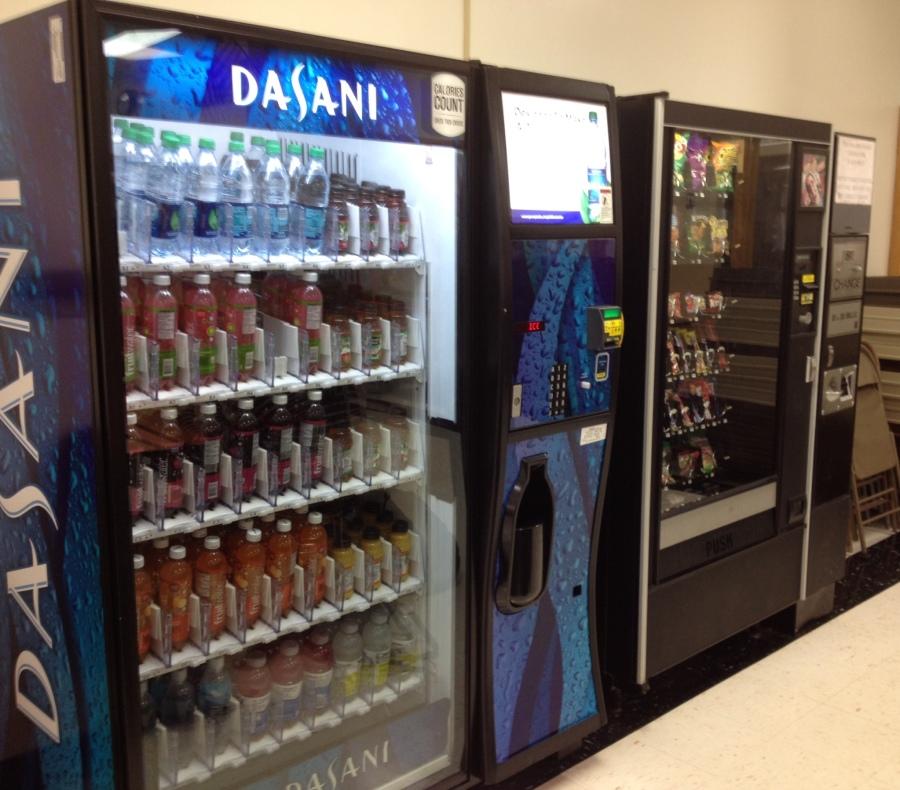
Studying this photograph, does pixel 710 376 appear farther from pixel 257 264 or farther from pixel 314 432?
pixel 257 264

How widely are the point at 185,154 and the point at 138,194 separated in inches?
6.3

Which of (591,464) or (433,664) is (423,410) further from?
(433,664)

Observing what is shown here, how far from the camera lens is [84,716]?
1991 mm

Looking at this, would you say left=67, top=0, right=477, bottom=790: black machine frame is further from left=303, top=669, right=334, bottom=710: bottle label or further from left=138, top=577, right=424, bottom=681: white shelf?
left=303, top=669, right=334, bottom=710: bottle label

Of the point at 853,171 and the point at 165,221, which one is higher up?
the point at 853,171

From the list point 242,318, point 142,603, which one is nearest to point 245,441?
point 242,318

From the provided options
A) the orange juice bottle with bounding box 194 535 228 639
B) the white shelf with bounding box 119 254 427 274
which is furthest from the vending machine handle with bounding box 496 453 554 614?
the orange juice bottle with bounding box 194 535 228 639

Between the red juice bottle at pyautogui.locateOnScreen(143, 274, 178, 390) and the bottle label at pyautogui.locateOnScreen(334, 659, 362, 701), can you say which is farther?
the bottle label at pyautogui.locateOnScreen(334, 659, 362, 701)

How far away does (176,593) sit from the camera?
218 cm

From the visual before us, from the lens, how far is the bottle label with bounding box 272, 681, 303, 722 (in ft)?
8.05

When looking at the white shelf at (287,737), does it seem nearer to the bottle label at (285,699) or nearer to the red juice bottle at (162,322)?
the bottle label at (285,699)

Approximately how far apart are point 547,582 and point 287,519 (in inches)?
30.0

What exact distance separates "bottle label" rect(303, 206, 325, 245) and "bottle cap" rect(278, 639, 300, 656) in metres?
1.06

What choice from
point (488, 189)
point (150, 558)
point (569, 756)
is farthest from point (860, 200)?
point (150, 558)
